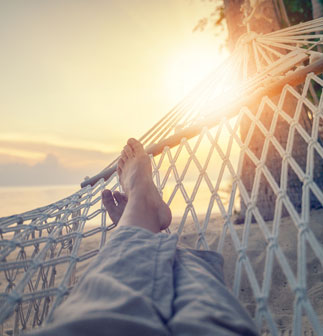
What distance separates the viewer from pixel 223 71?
5.67ft

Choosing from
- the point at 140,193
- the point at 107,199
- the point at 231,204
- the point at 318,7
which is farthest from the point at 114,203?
the point at 318,7

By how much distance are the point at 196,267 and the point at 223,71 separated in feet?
4.62

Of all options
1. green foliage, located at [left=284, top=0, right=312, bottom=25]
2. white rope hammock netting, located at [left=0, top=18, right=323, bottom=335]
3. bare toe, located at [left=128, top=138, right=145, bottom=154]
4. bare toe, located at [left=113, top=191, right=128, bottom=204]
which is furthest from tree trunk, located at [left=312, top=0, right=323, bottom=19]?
bare toe, located at [left=113, top=191, right=128, bottom=204]

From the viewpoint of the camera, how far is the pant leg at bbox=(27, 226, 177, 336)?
428mm

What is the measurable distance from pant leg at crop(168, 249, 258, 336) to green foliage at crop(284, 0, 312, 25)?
3.59 meters

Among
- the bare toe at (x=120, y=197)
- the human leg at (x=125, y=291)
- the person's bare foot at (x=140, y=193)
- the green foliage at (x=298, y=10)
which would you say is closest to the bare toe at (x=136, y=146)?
the person's bare foot at (x=140, y=193)

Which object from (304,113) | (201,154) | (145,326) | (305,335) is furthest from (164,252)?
(304,113)

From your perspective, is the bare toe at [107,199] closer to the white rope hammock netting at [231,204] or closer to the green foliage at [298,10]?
the white rope hammock netting at [231,204]

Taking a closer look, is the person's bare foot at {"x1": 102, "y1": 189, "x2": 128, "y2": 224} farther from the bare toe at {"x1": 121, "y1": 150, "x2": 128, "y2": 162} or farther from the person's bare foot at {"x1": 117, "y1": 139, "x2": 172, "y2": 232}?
the bare toe at {"x1": 121, "y1": 150, "x2": 128, "y2": 162}

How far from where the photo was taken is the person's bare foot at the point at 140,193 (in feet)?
2.72

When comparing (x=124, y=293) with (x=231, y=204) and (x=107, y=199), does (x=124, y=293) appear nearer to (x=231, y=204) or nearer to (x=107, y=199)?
(x=231, y=204)

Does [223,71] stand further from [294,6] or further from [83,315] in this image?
[294,6]

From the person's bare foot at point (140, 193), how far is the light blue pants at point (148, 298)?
0.16 metres

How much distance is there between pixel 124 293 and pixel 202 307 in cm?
13
